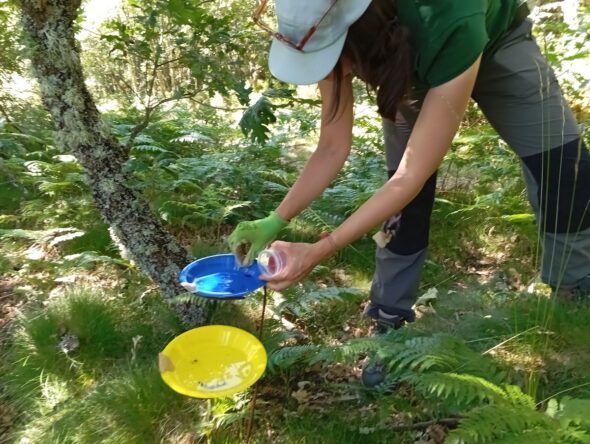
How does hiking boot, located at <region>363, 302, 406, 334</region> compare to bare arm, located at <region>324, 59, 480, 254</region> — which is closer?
bare arm, located at <region>324, 59, 480, 254</region>

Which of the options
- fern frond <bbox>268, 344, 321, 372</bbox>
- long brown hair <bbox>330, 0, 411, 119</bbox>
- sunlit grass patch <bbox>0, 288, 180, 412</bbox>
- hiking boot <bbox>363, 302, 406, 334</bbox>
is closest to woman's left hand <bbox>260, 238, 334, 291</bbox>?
long brown hair <bbox>330, 0, 411, 119</bbox>

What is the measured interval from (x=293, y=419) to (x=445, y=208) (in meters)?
2.12

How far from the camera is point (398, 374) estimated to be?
75.5 inches

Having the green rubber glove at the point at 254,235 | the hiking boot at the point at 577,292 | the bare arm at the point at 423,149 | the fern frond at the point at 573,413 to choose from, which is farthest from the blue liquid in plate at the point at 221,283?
the hiking boot at the point at 577,292

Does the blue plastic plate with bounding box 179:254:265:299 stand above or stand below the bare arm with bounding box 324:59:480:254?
below

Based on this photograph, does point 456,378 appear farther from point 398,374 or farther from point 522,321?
point 522,321

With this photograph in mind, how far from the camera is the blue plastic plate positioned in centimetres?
184

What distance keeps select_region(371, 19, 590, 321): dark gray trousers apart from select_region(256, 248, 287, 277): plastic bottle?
85 centimetres

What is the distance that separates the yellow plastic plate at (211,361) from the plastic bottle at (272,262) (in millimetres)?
279

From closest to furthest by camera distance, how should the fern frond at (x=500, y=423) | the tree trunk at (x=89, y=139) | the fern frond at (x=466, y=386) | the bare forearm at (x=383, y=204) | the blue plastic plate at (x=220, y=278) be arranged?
the fern frond at (x=500, y=423) < the fern frond at (x=466, y=386) < the bare forearm at (x=383, y=204) < the blue plastic plate at (x=220, y=278) < the tree trunk at (x=89, y=139)

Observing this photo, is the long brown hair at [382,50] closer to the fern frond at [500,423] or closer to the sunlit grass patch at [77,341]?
the fern frond at [500,423]

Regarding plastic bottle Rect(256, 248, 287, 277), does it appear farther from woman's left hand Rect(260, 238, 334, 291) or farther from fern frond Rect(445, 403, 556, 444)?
fern frond Rect(445, 403, 556, 444)

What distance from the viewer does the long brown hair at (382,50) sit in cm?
147

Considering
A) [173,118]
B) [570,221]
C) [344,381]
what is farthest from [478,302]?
[173,118]
